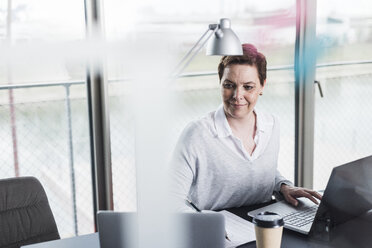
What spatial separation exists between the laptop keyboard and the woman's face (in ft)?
1.34

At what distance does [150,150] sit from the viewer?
17.2 inches

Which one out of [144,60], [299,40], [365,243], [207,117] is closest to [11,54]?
[144,60]

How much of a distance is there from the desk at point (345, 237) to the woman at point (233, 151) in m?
0.22

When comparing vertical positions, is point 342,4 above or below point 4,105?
above

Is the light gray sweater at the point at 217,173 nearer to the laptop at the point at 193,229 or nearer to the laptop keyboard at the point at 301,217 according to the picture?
the laptop keyboard at the point at 301,217

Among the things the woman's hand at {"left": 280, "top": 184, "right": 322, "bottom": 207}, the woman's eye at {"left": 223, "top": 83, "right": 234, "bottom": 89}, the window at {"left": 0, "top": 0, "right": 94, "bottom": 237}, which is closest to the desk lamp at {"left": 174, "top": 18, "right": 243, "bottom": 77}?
the woman's eye at {"left": 223, "top": 83, "right": 234, "bottom": 89}

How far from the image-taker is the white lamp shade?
1470mm

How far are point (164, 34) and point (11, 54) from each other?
156 mm

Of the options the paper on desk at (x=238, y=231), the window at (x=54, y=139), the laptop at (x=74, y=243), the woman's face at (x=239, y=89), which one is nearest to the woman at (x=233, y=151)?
the woman's face at (x=239, y=89)

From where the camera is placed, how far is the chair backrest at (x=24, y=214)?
1392 millimetres

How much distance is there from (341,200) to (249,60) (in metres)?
0.62

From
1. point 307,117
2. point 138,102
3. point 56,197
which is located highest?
point 138,102

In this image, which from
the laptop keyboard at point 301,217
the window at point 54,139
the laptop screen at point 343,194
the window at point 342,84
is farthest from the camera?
the window at point 342,84

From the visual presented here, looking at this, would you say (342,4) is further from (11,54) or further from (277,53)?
(11,54)
